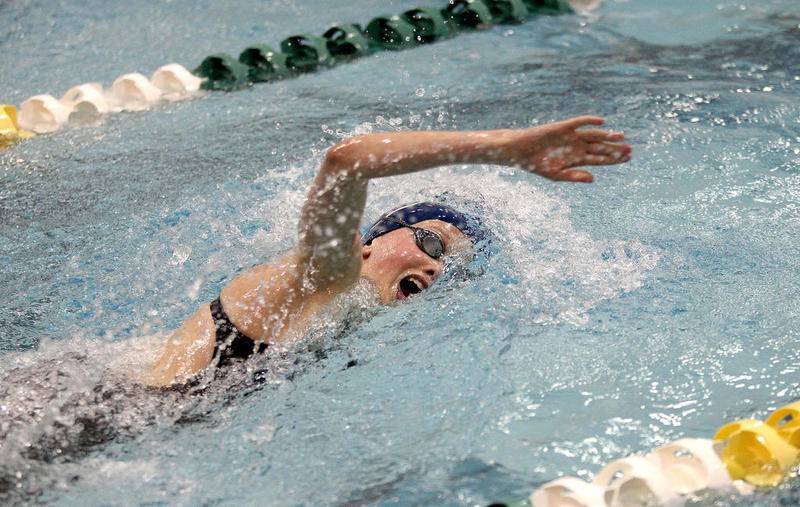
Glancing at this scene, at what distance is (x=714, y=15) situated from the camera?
601cm

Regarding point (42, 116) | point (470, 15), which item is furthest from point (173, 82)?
point (470, 15)

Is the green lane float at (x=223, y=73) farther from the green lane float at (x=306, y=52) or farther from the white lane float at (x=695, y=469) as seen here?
the white lane float at (x=695, y=469)

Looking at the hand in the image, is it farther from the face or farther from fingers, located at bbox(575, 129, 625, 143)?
the face

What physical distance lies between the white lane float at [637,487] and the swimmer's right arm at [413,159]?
25.6 inches

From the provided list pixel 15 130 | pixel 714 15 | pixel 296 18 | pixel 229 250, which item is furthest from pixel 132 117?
pixel 714 15

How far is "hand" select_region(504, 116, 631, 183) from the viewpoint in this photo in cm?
220

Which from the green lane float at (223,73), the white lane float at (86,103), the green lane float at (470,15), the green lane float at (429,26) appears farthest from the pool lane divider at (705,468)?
the green lane float at (470,15)

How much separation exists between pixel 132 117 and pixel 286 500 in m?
3.02

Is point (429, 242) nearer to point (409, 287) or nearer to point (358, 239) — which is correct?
point (409, 287)

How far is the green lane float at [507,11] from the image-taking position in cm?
596

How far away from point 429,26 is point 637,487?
4188mm

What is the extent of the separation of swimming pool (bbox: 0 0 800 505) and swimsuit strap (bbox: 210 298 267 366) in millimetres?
111

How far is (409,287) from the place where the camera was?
286 cm

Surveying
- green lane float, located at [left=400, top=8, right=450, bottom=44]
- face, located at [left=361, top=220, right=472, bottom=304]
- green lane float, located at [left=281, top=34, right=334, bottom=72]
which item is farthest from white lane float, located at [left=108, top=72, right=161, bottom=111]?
face, located at [left=361, top=220, right=472, bottom=304]
